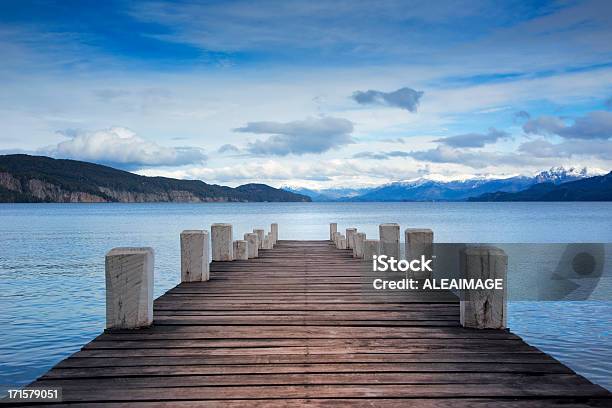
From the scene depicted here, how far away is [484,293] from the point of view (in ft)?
22.8

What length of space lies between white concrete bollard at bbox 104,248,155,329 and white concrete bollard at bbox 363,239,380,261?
8.42 metres

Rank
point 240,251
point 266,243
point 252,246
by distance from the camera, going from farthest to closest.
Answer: point 266,243, point 252,246, point 240,251

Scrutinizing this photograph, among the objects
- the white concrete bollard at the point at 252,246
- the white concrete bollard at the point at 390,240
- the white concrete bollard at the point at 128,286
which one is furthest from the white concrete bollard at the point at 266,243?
the white concrete bollard at the point at 128,286

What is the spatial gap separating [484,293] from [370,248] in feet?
27.9

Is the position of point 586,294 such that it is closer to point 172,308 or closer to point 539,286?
point 539,286

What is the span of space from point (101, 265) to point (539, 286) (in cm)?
2400

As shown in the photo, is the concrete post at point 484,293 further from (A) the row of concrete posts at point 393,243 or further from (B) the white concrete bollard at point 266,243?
(B) the white concrete bollard at point 266,243

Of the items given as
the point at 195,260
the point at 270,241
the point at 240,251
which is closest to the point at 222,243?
the point at 240,251

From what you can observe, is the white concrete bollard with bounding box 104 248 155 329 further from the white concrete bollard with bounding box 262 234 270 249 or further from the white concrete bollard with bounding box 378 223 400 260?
the white concrete bollard with bounding box 262 234 270 249

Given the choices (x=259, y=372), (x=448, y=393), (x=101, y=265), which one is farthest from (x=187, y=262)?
(x=101, y=265)

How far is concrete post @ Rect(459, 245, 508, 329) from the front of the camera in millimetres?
6891

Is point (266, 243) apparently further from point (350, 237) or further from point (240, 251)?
point (240, 251)

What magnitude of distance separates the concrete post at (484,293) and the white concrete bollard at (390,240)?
5.57m

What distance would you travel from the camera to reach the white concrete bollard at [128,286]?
689cm
